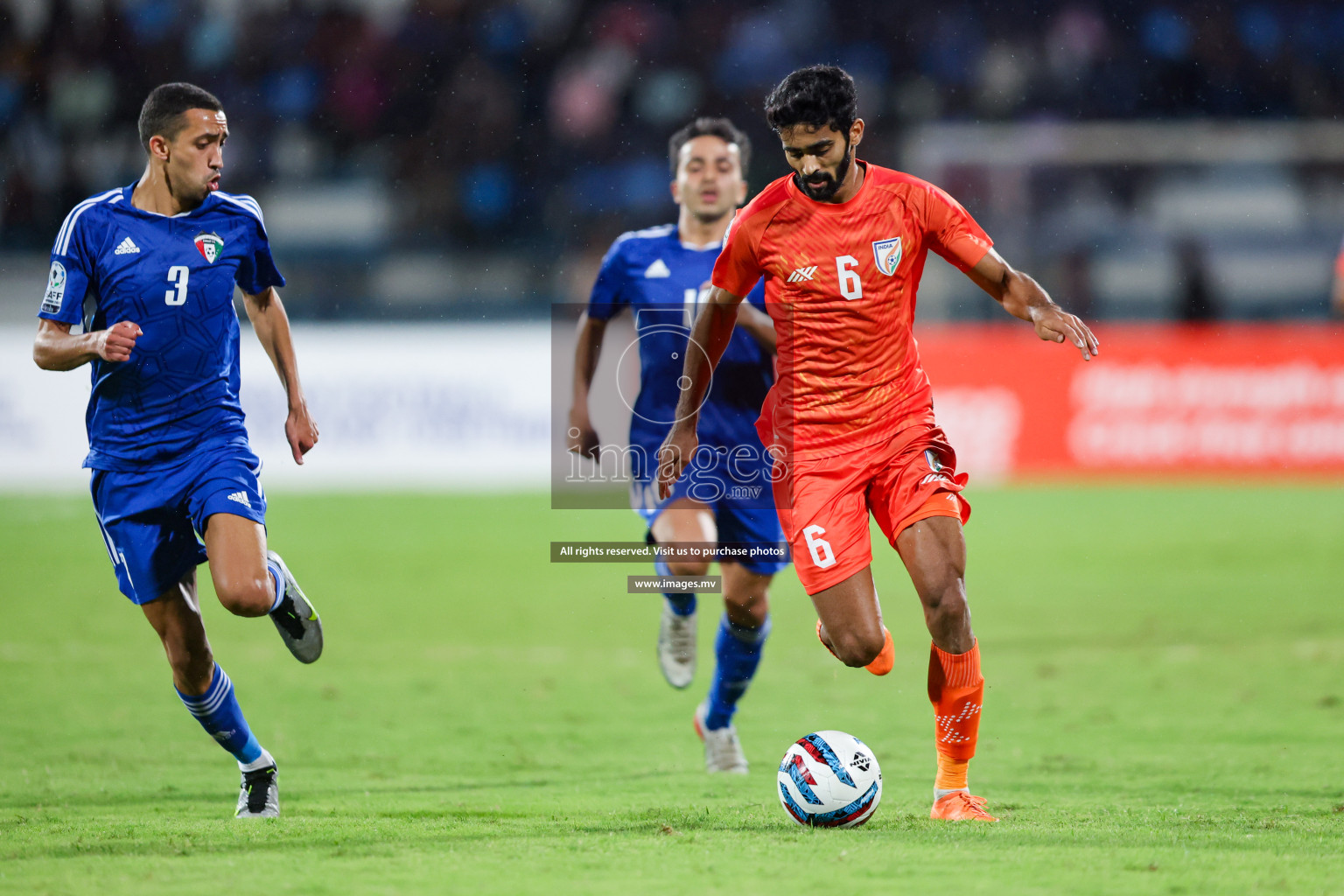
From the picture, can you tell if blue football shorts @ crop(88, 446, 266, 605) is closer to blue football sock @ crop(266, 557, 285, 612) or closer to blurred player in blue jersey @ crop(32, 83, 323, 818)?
blurred player in blue jersey @ crop(32, 83, 323, 818)

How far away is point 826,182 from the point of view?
4.86m

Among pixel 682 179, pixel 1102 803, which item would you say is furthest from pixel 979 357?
pixel 1102 803

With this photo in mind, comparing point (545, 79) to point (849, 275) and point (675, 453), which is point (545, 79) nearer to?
point (675, 453)

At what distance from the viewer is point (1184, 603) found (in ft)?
32.6

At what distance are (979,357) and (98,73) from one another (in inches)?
430

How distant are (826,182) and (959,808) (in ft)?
6.81

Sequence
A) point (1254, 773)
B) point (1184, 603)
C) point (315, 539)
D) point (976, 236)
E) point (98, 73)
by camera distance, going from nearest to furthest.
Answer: point (976, 236), point (1254, 773), point (1184, 603), point (315, 539), point (98, 73)

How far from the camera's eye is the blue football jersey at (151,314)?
201 inches

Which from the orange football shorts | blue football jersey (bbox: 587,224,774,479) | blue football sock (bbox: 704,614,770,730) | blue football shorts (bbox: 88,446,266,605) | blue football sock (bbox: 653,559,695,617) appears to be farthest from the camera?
blue football sock (bbox: 653,559,695,617)

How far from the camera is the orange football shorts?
15.9ft

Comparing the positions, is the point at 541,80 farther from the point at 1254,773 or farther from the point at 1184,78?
the point at 1254,773

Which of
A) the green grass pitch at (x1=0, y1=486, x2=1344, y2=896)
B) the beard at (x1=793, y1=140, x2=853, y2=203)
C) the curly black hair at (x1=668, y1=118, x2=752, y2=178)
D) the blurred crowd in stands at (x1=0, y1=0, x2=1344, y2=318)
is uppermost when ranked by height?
the blurred crowd in stands at (x1=0, y1=0, x2=1344, y2=318)

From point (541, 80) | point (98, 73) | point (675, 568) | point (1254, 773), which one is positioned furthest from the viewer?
point (541, 80)

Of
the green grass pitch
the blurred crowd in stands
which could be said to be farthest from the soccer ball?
the blurred crowd in stands
